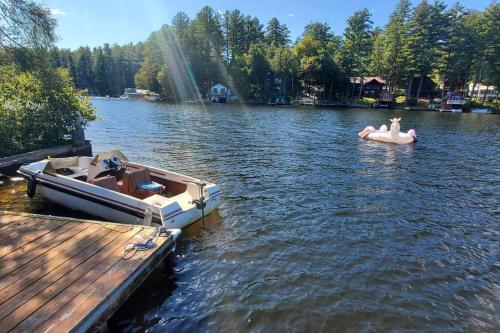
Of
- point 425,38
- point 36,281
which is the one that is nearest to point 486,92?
point 425,38

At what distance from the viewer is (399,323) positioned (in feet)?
20.5

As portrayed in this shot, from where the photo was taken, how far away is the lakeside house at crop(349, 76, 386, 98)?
3356 inches

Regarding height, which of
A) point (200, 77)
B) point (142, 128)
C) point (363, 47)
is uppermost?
point (363, 47)

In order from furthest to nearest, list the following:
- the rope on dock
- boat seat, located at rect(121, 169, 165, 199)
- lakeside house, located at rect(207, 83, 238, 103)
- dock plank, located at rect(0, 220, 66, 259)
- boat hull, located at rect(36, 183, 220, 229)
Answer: lakeside house, located at rect(207, 83, 238, 103)
boat seat, located at rect(121, 169, 165, 199)
boat hull, located at rect(36, 183, 220, 229)
dock plank, located at rect(0, 220, 66, 259)
the rope on dock

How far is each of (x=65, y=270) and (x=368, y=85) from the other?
89946 mm

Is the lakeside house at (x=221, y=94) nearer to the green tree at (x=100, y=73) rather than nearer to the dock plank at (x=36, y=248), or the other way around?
the green tree at (x=100, y=73)

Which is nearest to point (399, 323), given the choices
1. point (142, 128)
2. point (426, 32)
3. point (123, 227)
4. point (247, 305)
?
point (247, 305)

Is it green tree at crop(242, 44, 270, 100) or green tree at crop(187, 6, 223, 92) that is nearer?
green tree at crop(242, 44, 270, 100)

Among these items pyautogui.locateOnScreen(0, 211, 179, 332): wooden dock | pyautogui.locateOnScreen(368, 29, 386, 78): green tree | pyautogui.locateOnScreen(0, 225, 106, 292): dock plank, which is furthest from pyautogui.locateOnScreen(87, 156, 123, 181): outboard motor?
pyautogui.locateOnScreen(368, 29, 386, 78): green tree

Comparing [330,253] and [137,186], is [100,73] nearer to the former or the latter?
[137,186]

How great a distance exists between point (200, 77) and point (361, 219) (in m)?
89.8

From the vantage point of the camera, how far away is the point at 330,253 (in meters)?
8.67

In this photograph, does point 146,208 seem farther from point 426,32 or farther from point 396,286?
point 426,32

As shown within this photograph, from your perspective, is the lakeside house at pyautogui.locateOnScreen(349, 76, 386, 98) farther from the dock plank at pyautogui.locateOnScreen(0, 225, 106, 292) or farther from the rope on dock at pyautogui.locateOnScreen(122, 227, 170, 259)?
the dock plank at pyautogui.locateOnScreen(0, 225, 106, 292)
